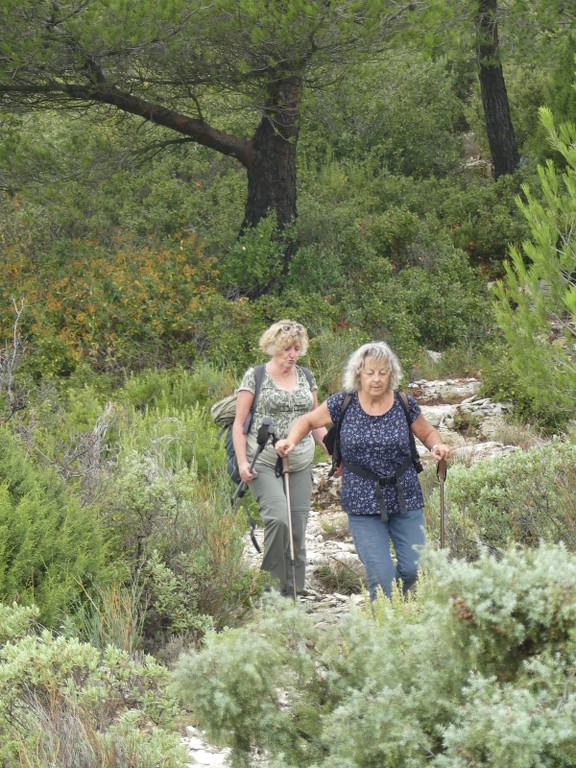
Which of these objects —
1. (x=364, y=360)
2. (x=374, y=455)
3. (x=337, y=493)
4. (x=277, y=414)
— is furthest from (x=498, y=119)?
(x=374, y=455)

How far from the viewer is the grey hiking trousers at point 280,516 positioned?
6387 mm

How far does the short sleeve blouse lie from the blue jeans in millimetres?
60

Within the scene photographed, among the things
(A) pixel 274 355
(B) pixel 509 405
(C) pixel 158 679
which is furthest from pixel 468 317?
(C) pixel 158 679

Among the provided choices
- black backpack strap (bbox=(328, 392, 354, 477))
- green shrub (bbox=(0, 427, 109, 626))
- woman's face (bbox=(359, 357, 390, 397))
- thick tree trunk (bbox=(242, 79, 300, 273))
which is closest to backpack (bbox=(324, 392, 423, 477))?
black backpack strap (bbox=(328, 392, 354, 477))

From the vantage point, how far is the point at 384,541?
5590 mm

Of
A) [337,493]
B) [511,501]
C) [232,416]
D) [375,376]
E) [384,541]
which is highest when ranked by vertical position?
[375,376]

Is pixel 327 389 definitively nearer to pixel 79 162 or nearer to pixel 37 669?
pixel 79 162

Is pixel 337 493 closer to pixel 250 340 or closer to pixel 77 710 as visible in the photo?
pixel 250 340

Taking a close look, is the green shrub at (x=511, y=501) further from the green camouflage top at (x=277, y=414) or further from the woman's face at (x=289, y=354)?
the woman's face at (x=289, y=354)

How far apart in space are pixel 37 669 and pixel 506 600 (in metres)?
1.88

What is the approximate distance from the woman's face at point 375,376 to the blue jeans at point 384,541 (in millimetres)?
644

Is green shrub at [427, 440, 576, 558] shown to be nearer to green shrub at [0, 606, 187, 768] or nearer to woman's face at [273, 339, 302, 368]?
woman's face at [273, 339, 302, 368]

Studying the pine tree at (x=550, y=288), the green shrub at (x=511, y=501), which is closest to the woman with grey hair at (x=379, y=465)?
the green shrub at (x=511, y=501)

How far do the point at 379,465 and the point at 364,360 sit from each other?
0.54 m
